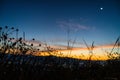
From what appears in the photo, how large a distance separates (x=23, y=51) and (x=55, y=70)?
1125mm

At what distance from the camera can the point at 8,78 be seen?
549cm

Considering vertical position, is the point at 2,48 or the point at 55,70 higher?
the point at 2,48

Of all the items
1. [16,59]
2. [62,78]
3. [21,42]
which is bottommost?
[62,78]

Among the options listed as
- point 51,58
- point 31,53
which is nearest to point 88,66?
point 51,58

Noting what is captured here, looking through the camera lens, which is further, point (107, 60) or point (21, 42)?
point (107, 60)

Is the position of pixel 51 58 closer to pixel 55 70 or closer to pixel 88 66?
pixel 55 70

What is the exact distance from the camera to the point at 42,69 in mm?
7703

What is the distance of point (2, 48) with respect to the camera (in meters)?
6.47

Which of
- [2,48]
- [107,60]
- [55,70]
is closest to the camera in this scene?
[2,48]

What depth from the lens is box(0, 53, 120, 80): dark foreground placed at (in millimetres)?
5930

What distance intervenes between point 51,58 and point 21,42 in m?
1.54

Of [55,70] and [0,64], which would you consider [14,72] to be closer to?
[0,64]

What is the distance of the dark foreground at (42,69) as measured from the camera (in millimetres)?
5930

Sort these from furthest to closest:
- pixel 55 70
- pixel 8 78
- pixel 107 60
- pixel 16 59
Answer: pixel 107 60
pixel 55 70
pixel 16 59
pixel 8 78
